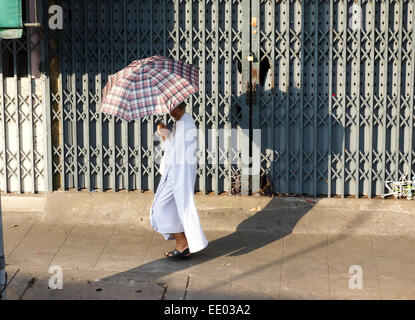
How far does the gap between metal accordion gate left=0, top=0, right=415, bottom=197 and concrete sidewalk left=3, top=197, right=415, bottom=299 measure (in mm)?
420

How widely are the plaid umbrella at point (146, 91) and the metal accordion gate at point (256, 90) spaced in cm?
156

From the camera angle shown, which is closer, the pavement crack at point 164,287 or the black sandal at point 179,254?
the pavement crack at point 164,287

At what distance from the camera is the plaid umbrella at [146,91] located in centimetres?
765

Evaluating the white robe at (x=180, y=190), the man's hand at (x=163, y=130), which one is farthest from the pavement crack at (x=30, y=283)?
the man's hand at (x=163, y=130)

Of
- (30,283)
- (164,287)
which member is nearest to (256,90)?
(164,287)

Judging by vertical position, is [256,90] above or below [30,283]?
above

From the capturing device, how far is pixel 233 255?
8.49 meters

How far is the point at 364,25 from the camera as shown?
920 cm

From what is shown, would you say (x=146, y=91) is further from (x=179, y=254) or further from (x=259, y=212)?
(x=259, y=212)

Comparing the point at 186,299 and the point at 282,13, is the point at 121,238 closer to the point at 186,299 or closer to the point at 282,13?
the point at 186,299

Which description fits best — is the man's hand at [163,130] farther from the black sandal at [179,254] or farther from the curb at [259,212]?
the curb at [259,212]

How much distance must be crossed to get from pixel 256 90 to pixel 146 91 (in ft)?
6.91
